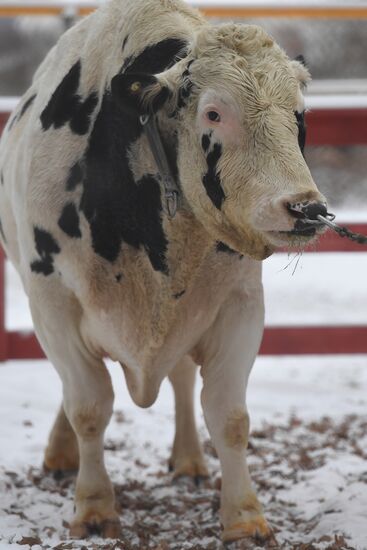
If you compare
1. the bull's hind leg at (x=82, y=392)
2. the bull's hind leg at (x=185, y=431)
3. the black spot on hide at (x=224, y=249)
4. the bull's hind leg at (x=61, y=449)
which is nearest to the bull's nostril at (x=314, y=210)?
the black spot on hide at (x=224, y=249)

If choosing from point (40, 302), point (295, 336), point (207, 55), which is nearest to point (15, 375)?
point (295, 336)

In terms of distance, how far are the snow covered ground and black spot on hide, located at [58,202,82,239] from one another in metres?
0.94

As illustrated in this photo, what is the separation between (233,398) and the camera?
138 inches

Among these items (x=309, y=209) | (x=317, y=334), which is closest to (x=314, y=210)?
(x=309, y=209)

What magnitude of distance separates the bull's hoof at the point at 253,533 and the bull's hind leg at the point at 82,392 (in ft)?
1.24

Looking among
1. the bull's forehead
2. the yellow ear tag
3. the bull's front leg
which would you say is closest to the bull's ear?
the yellow ear tag

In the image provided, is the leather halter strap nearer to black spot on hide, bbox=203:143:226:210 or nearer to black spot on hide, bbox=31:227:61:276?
black spot on hide, bbox=203:143:226:210

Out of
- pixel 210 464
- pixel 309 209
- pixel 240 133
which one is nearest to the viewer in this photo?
pixel 309 209

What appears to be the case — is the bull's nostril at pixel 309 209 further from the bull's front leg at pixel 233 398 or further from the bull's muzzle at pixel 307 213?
the bull's front leg at pixel 233 398

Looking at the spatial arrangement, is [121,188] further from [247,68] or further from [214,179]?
[247,68]

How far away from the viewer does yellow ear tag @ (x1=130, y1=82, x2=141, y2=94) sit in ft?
9.90

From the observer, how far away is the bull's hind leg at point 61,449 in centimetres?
431

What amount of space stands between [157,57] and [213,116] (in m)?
0.41

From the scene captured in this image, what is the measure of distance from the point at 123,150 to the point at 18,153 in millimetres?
621
